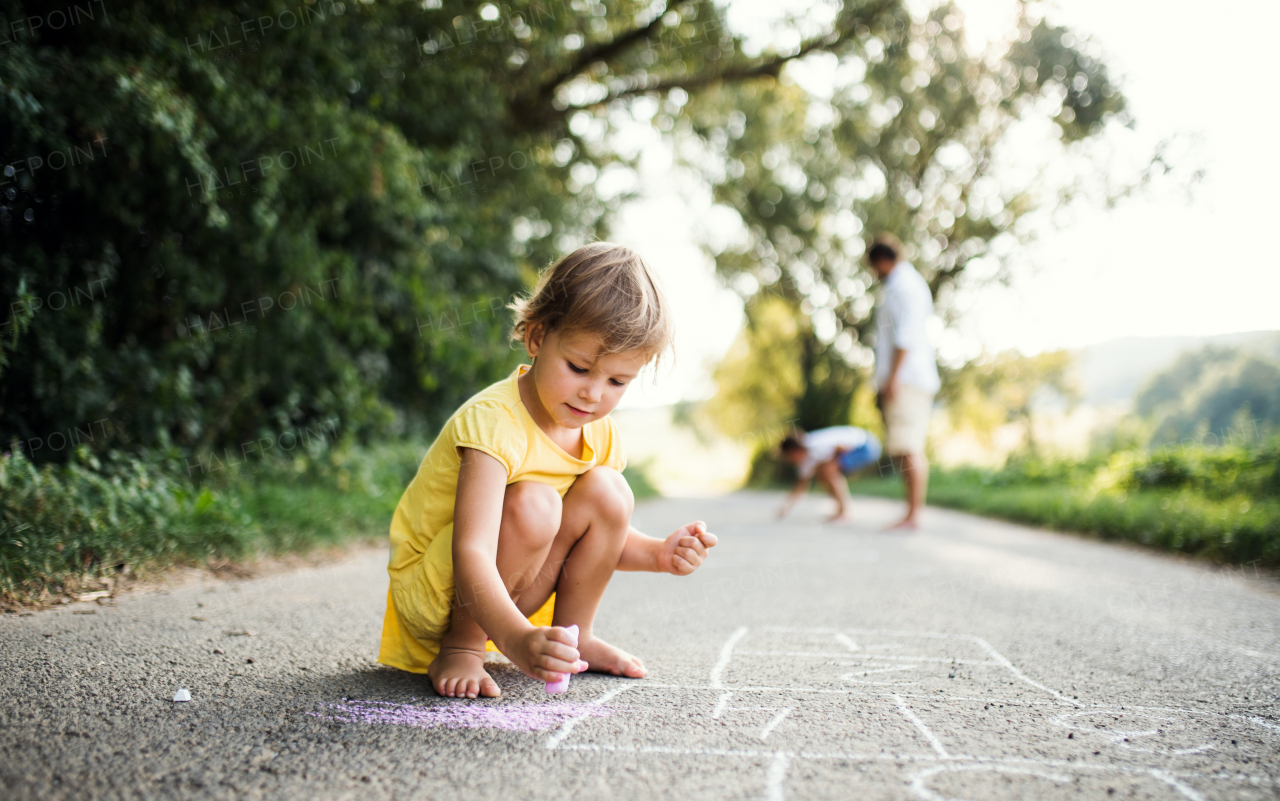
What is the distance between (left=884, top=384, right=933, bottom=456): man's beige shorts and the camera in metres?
→ 5.44

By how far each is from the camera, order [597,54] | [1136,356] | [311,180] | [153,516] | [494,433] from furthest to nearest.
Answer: [1136,356] < [597,54] < [311,180] < [153,516] < [494,433]

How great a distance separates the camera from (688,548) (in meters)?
1.70

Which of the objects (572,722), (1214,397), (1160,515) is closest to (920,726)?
(572,722)

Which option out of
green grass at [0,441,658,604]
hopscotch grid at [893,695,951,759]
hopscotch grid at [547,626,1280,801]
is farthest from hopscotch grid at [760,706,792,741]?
green grass at [0,441,658,604]

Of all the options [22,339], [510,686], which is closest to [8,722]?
[510,686]

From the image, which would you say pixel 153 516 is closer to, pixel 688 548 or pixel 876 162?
pixel 688 548

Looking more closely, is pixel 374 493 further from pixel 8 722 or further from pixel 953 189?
pixel 953 189

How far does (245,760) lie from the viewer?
125 centimetres

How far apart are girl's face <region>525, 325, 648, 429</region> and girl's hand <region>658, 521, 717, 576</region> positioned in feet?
1.08

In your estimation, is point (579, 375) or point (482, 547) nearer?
point (482, 547)

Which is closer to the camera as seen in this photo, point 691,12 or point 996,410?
point 691,12

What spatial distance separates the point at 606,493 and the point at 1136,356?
11362 millimetres

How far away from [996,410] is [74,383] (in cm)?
1705

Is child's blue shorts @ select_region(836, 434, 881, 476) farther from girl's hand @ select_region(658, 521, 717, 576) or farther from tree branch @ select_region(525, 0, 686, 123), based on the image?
girl's hand @ select_region(658, 521, 717, 576)
